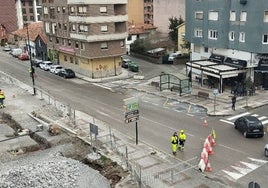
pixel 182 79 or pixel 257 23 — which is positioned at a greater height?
pixel 257 23

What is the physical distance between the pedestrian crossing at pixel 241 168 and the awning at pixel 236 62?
67.9 ft

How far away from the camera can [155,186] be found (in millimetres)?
22578

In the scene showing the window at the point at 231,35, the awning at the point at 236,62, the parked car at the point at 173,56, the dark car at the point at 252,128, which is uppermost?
the window at the point at 231,35

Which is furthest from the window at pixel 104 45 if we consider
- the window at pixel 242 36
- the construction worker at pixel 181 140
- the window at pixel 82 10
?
the construction worker at pixel 181 140

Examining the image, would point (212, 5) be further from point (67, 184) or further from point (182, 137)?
point (67, 184)

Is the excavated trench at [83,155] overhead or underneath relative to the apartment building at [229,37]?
underneath

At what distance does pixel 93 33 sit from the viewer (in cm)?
5378

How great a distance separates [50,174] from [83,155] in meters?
4.32

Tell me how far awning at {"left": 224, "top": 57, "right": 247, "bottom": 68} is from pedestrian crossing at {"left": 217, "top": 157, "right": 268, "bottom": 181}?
20.7 metres

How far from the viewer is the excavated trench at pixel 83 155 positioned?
80.3 ft

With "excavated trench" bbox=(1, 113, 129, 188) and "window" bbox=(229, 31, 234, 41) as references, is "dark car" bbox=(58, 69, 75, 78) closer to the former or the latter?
"excavated trench" bbox=(1, 113, 129, 188)

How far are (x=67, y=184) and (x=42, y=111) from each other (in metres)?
17.3

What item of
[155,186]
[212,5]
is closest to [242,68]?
[212,5]

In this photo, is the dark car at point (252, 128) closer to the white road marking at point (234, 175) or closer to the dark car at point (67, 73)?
the white road marking at point (234, 175)
